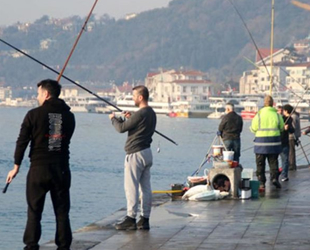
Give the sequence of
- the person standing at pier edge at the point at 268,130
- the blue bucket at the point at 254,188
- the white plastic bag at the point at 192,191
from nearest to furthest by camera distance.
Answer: the white plastic bag at the point at 192,191, the blue bucket at the point at 254,188, the person standing at pier edge at the point at 268,130

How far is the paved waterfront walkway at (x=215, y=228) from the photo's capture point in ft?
34.5

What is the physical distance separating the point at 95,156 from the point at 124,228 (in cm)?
4450

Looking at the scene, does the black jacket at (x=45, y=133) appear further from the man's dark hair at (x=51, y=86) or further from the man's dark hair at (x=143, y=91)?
the man's dark hair at (x=143, y=91)

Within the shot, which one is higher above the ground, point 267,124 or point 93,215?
point 267,124

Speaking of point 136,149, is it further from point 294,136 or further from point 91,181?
point 91,181

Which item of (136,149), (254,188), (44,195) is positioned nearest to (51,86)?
(44,195)

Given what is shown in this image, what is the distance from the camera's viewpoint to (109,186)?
32781mm

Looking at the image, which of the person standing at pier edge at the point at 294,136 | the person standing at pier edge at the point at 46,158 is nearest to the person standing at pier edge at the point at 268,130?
the person standing at pier edge at the point at 294,136

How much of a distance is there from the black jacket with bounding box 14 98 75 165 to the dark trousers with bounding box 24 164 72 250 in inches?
3.4

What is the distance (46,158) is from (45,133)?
0.21 meters

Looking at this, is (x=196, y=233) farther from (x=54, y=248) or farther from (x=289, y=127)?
(x=289, y=127)

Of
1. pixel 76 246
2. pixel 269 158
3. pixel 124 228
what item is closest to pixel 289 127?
pixel 269 158

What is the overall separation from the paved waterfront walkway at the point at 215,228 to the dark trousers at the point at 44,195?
2.21ft

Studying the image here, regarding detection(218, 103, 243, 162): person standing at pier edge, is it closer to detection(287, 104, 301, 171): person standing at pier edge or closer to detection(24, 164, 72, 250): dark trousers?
detection(287, 104, 301, 171): person standing at pier edge
